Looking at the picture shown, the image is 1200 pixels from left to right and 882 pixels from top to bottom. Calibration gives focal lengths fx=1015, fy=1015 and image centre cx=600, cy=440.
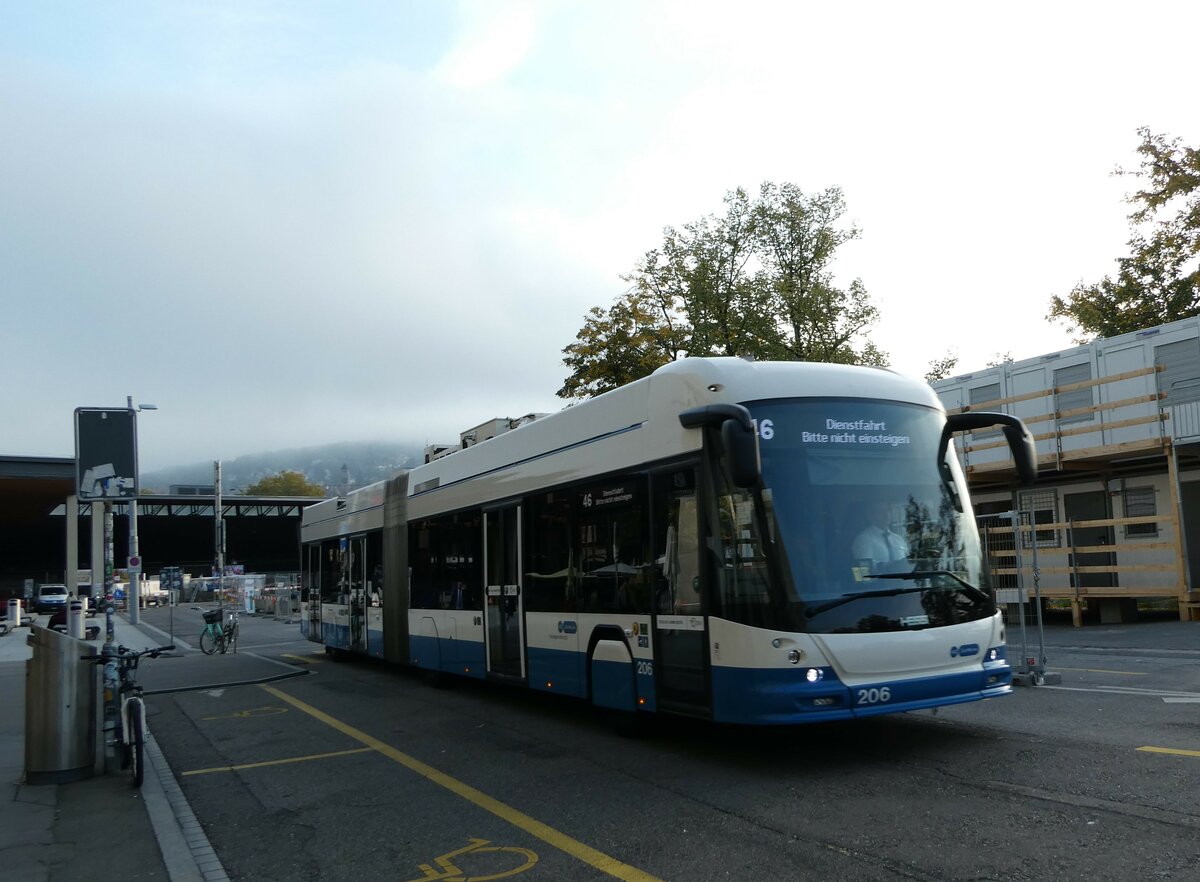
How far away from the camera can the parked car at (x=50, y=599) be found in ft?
178

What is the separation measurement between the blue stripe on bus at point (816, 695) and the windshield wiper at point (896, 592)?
43cm

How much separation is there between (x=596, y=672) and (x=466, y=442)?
5.90m

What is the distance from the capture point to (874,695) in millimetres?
7355

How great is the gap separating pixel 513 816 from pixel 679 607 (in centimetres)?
229

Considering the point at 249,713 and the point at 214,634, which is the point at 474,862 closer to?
the point at 249,713

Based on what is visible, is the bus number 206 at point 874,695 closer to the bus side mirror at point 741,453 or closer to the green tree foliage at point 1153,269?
the bus side mirror at point 741,453

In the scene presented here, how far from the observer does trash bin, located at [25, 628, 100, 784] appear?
8555mm

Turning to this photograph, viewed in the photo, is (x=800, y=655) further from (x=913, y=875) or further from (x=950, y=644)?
(x=913, y=875)

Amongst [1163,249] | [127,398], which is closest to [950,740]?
[1163,249]

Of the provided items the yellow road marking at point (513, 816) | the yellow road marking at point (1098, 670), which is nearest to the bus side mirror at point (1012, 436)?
the yellow road marking at point (513, 816)

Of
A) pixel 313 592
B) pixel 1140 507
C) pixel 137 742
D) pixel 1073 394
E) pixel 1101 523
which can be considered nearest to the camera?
pixel 137 742

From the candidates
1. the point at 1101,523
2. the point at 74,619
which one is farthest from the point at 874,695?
the point at 1101,523

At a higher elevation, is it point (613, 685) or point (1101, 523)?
point (1101, 523)

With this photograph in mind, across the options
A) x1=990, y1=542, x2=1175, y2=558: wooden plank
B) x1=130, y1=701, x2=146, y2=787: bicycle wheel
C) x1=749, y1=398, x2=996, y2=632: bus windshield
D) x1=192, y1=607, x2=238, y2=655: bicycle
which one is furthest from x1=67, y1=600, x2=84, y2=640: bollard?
x1=990, y1=542, x2=1175, y2=558: wooden plank
